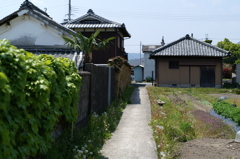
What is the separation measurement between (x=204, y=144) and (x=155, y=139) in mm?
1170

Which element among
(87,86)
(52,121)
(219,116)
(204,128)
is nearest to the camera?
(52,121)

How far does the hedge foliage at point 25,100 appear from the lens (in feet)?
11.2

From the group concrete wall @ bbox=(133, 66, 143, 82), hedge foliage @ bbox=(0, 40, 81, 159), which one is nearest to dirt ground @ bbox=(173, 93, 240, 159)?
hedge foliage @ bbox=(0, 40, 81, 159)

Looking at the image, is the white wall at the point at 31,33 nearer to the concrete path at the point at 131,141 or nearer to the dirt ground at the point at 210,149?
the concrete path at the point at 131,141

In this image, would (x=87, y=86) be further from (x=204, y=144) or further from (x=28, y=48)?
(x=28, y=48)

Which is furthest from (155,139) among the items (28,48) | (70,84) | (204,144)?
(28,48)

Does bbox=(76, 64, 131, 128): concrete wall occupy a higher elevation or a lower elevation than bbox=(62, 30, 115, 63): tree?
lower

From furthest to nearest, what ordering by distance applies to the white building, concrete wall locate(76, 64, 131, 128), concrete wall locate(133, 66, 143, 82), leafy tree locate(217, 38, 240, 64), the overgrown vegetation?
1. leafy tree locate(217, 38, 240, 64)
2. concrete wall locate(133, 66, 143, 82)
3. the white building
4. concrete wall locate(76, 64, 131, 128)
5. the overgrown vegetation

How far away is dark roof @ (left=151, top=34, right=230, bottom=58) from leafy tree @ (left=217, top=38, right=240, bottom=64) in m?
28.9

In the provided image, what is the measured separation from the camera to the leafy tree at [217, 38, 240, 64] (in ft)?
196

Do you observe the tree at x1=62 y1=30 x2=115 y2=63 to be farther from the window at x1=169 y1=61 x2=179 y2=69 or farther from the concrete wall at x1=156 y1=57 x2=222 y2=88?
the window at x1=169 y1=61 x2=179 y2=69

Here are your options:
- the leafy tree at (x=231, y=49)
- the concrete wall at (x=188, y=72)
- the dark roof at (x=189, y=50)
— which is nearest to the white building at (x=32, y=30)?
the dark roof at (x=189, y=50)

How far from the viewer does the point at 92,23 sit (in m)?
28.4

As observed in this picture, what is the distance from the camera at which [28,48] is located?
1628 centimetres
